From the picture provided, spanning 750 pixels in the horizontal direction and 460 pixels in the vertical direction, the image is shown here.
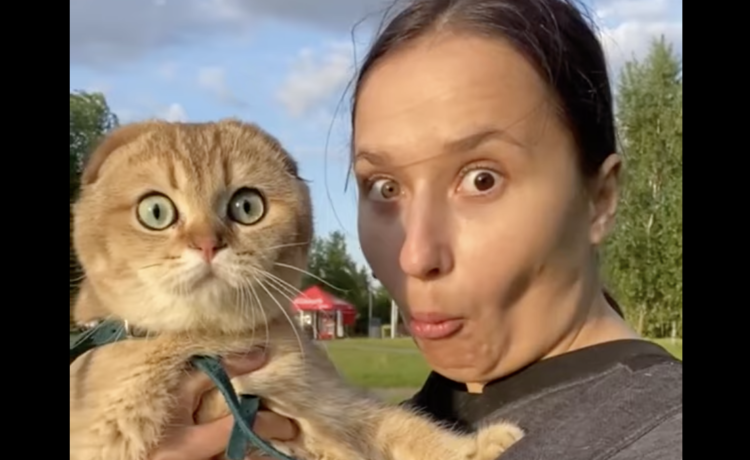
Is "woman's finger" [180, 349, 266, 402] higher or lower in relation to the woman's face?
lower

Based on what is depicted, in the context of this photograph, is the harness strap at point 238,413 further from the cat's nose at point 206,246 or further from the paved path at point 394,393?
the paved path at point 394,393

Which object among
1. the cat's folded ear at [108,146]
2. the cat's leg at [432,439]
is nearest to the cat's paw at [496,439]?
the cat's leg at [432,439]

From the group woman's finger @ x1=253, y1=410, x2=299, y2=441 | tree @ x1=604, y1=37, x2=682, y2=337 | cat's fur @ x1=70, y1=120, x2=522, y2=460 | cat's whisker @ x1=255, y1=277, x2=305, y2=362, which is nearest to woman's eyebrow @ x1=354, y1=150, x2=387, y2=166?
cat's fur @ x1=70, y1=120, x2=522, y2=460

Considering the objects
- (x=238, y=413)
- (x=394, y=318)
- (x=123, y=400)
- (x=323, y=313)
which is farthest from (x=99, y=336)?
(x=394, y=318)

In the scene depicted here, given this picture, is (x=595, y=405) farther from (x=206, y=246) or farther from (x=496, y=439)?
(x=206, y=246)

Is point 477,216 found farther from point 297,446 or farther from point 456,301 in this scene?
point 297,446

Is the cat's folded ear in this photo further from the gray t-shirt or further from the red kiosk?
the gray t-shirt
